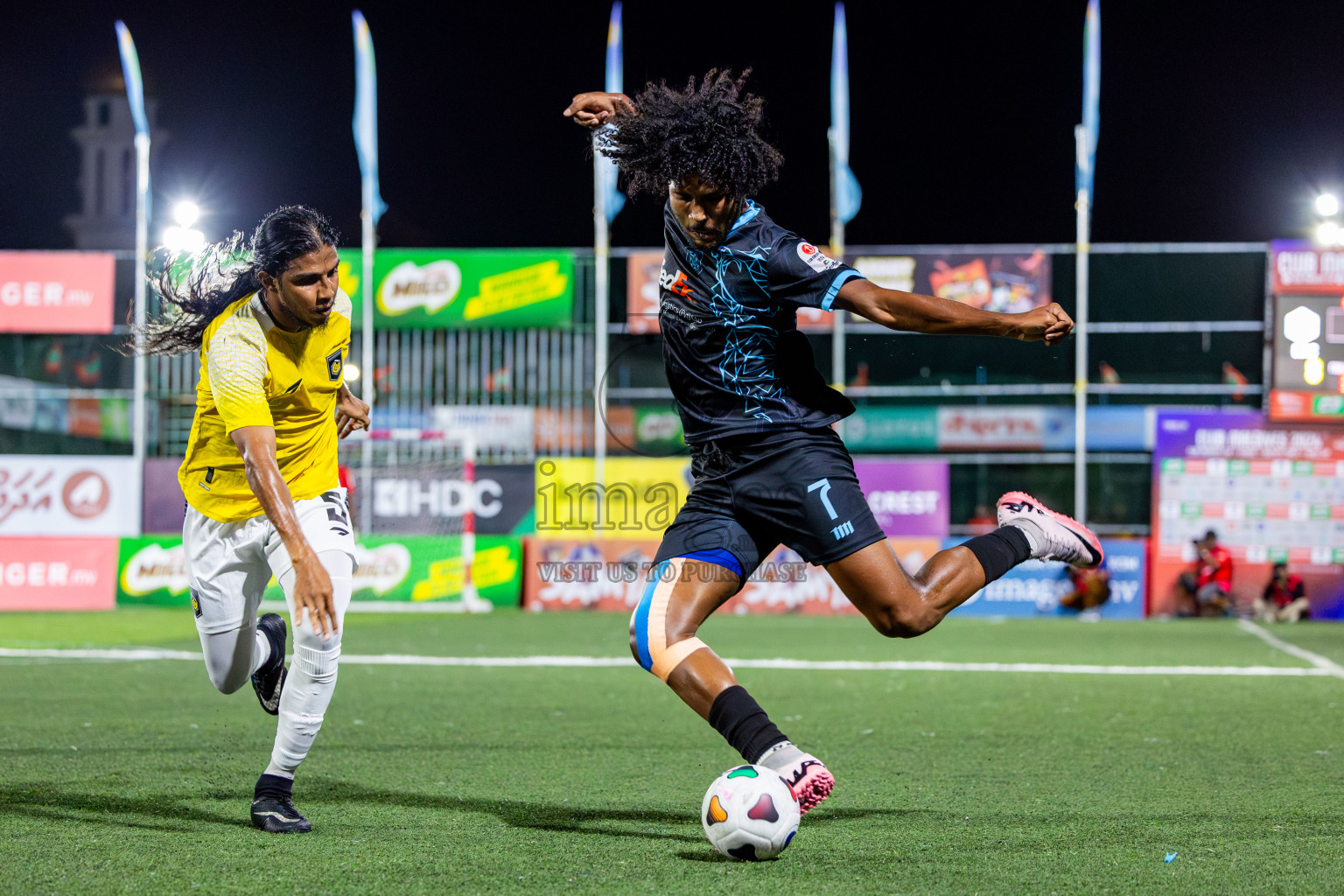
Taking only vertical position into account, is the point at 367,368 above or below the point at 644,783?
above

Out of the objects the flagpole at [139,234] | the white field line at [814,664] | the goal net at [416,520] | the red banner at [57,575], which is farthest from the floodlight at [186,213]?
the white field line at [814,664]

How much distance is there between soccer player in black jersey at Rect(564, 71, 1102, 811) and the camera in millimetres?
4422

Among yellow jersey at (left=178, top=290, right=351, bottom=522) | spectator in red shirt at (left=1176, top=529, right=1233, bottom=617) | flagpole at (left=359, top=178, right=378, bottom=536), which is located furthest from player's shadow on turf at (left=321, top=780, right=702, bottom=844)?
spectator in red shirt at (left=1176, top=529, right=1233, bottom=617)

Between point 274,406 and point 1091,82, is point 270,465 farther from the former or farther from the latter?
point 1091,82

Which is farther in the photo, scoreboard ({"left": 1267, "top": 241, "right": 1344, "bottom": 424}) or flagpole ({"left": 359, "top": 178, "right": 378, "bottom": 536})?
flagpole ({"left": 359, "top": 178, "right": 378, "bottom": 536})

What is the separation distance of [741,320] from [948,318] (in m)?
0.73

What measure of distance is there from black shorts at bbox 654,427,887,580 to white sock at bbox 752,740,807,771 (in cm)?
63

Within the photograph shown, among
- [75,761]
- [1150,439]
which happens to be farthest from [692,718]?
[1150,439]

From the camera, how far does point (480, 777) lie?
227 inches

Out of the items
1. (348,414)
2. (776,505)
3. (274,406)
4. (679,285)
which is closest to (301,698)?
(274,406)

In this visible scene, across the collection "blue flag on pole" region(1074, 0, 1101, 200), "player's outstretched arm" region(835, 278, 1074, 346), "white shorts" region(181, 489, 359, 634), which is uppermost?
"blue flag on pole" region(1074, 0, 1101, 200)

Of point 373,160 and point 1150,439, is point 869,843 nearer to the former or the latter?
point 1150,439

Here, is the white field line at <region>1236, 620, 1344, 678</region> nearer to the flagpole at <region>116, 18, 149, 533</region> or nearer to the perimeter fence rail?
the perimeter fence rail

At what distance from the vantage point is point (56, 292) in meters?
19.1
